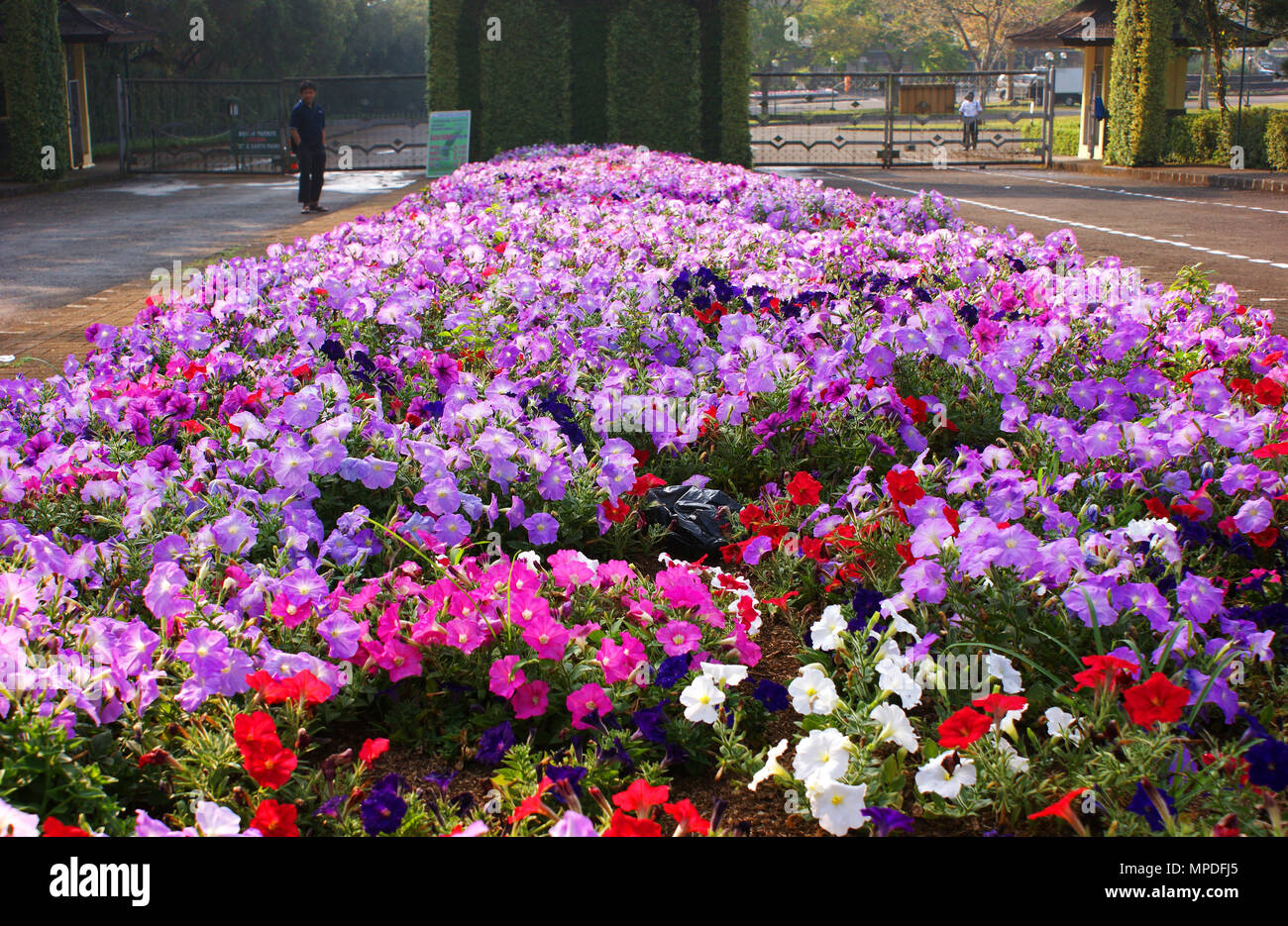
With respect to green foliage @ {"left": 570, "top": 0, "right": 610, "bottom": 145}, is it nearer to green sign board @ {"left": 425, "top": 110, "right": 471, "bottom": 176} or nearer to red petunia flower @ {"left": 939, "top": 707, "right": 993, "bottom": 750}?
green sign board @ {"left": 425, "top": 110, "right": 471, "bottom": 176}

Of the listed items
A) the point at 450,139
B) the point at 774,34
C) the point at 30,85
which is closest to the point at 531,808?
the point at 450,139

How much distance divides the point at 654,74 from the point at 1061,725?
2170 centimetres

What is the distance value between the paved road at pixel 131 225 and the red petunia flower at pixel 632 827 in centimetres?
756

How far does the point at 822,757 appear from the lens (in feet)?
6.29

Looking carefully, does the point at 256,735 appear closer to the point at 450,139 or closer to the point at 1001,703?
the point at 1001,703

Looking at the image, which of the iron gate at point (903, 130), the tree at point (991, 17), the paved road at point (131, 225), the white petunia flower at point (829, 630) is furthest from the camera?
the tree at point (991, 17)

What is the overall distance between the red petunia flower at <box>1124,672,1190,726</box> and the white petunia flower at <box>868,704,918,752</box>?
36cm

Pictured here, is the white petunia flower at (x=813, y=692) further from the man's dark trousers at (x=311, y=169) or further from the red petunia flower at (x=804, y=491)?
the man's dark trousers at (x=311, y=169)

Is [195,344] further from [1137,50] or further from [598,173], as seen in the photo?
[1137,50]

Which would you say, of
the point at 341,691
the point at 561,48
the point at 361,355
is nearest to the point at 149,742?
the point at 341,691

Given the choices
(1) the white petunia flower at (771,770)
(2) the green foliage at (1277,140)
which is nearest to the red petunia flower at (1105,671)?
(1) the white petunia flower at (771,770)

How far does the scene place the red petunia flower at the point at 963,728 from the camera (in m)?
1.90

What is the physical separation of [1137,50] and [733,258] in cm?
2423

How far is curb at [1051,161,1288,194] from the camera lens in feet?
64.7
